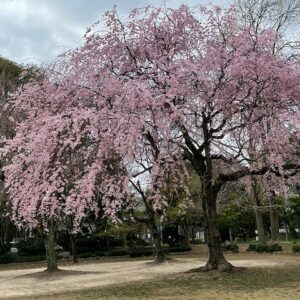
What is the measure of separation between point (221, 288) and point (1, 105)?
550 inches

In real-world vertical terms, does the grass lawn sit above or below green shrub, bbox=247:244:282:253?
below

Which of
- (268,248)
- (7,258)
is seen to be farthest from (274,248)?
(7,258)

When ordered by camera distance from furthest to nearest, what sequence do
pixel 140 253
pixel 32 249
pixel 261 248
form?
pixel 32 249
pixel 140 253
pixel 261 248

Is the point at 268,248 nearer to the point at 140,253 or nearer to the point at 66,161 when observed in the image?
the point at 140,253

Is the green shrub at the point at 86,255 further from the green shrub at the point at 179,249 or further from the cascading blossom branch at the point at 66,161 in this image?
the cascading blossom branch at the point at 66,161

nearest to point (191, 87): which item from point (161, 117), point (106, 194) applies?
point (161, 117)

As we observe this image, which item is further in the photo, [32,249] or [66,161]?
[32,249]

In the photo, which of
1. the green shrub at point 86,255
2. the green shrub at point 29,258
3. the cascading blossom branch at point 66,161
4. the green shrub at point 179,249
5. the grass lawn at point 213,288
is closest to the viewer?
the grass lawn at point 213,288

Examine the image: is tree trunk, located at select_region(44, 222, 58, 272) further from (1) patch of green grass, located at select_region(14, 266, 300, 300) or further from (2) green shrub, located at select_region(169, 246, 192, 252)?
(2) green shrub, located at select_region(169, 246, 192, 252)

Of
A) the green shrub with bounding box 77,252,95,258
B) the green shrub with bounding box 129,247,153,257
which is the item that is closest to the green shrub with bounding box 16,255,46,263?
the green shrub with bounding box 77,252,95,258

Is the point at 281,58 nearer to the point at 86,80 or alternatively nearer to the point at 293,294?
the point at 86,80

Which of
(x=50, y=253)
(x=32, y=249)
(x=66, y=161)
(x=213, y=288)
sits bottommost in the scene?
(x=213, y=288)

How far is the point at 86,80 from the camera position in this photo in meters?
12.6

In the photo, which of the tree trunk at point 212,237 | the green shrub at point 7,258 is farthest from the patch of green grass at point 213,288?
the green shrub at point 7,258
